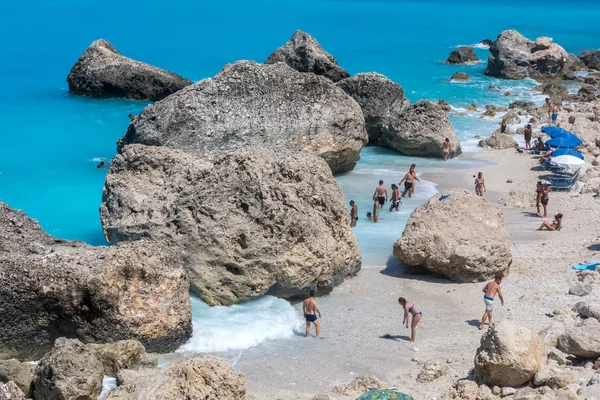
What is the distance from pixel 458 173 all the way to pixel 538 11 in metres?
84.0

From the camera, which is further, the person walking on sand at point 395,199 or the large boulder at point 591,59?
the large boulder at point 591,59

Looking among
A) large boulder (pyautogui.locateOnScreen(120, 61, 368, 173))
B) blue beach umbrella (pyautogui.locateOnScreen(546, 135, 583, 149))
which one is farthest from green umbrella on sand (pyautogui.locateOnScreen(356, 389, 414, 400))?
blue beach umbrella (pyautogui.locateOnScreen(546, 135, 583, 149))

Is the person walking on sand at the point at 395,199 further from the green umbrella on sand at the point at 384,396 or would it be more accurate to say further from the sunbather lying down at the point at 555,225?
the green umbrella on sand at the point at 384,396

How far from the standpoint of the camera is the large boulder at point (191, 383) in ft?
37.6

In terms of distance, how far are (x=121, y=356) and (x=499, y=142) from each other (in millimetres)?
22365

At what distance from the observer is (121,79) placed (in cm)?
4294

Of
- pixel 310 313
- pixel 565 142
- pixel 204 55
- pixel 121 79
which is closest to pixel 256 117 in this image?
pixel 565 142

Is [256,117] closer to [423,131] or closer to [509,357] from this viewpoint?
[423,131]

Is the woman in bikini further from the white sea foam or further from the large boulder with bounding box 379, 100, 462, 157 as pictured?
the large boulder with bounding box 379, 100, 462, 157

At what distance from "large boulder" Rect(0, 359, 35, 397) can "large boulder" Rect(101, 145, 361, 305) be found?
4.70 metres

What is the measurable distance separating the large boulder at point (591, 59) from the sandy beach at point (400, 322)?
37480mm

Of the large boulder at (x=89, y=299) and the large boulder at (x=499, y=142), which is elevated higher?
the large boulder at (x=499, y=142)

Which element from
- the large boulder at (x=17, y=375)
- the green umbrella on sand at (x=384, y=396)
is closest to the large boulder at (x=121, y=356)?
the large boulder at (x=17, y=375)

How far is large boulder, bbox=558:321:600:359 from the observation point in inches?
510
